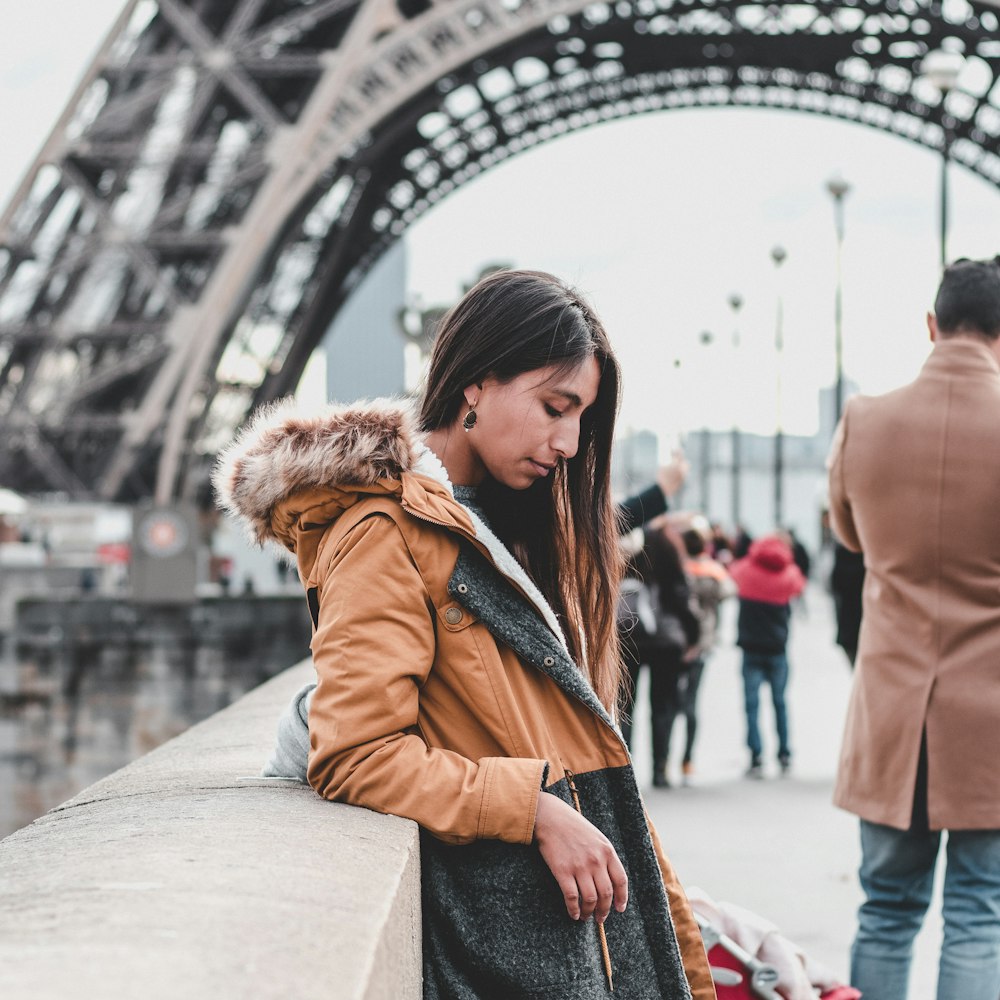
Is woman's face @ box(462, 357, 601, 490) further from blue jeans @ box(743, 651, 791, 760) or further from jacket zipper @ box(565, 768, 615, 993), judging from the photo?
blue jeans @ box(743, 651, 791, 760)

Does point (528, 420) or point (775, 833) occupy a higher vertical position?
point (528, 420)

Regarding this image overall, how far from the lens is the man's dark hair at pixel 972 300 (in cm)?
338

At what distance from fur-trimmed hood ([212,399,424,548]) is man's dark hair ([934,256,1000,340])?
1.65 meters

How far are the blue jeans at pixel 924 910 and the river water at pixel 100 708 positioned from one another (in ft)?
49.3

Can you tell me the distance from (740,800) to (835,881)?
1983 mm

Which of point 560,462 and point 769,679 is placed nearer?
point 560,462

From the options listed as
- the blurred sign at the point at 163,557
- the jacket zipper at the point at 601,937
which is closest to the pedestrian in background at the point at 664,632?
the jacket zipper at the point at 601,937

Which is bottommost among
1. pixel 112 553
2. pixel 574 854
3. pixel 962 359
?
pixel 112 553

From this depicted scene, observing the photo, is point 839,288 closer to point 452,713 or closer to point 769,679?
point 769,679

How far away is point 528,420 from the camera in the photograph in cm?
215

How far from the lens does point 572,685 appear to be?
202cm

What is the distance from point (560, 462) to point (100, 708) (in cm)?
1729

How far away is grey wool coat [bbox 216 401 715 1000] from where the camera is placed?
6.17ft

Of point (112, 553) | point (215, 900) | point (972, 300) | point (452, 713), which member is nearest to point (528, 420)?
point (452, 713)
